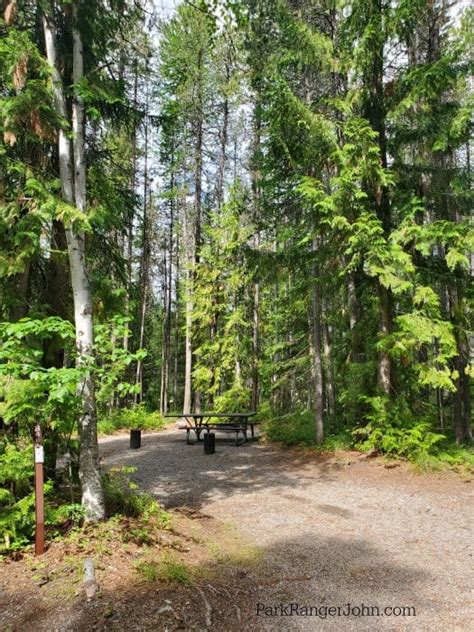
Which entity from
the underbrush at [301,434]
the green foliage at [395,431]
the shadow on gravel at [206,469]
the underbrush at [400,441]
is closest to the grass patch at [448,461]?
the underbrush at [400,441]

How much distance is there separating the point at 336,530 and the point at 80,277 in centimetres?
469

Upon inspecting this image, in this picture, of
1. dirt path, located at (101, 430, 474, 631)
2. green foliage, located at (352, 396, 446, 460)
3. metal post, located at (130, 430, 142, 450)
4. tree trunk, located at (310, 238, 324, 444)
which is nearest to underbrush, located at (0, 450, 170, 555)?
dirt path, located at (101, 430, 474, 631)

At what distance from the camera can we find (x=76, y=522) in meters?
4.93

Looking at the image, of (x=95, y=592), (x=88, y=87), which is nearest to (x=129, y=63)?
(x=88, y=87)

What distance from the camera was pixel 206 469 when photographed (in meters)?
9.51

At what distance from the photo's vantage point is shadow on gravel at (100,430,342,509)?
771 centimetres

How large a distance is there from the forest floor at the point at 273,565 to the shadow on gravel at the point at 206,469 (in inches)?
3.5

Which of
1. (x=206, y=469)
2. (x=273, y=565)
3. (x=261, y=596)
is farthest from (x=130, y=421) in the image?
(x=261, y=596)

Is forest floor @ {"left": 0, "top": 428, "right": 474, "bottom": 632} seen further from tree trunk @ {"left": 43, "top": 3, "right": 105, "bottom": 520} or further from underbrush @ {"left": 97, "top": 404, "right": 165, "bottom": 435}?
underbrush @ {"left": 97, "top": 404, "right": 165, "bottom": 435}

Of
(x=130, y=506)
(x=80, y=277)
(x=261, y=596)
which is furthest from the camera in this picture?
(x=130, y=506)

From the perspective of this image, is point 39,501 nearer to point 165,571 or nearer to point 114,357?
point 165,571

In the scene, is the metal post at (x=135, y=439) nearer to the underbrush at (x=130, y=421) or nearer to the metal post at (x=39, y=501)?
the underbrush at (x=130, y=421)

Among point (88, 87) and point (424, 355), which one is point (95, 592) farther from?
point (424, 355)

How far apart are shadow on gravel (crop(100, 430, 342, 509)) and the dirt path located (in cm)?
3
